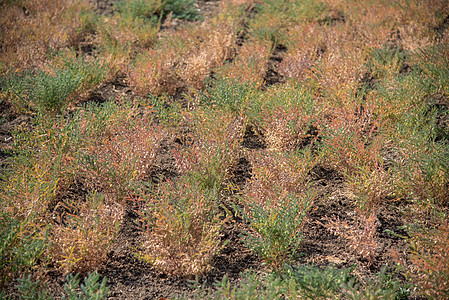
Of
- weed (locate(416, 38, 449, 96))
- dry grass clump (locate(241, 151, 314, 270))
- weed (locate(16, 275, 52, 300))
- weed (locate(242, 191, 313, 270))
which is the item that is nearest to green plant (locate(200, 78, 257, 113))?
dry grass clump (locate(241, 151, 314, 270))

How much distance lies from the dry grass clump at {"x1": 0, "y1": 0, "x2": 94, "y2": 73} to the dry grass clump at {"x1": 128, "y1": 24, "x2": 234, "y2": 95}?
1.25 meters

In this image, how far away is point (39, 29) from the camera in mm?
5348

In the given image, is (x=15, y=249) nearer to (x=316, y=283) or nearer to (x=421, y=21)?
(x=316, y=283)

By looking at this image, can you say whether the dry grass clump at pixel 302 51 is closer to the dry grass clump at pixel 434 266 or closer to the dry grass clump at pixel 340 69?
the dry grass clump at pixel 340 69

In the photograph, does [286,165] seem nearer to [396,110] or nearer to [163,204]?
[163,204]

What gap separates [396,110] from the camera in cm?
377

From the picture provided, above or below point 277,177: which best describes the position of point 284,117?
above

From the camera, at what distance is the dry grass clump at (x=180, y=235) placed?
2607 millimetres

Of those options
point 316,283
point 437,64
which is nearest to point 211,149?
point 316,283

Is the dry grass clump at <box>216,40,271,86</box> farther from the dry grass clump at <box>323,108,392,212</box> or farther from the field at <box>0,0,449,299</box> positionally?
the dry grass clump at <box>323,108,392,212</box>

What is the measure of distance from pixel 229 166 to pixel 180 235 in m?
0.95

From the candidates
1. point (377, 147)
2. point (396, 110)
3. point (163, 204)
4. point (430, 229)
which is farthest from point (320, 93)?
point (163, 204)

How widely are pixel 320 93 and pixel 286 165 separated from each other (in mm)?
1390

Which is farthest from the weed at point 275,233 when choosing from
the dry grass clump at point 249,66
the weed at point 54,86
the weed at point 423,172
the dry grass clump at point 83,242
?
the weed at point 54,86
